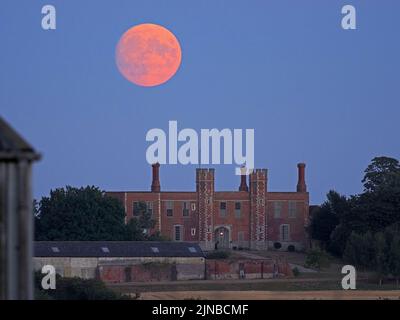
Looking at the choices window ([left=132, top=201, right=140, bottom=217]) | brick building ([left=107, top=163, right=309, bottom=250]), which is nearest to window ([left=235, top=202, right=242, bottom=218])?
brick building ([left=107, top=163, right=309, bottom=250])

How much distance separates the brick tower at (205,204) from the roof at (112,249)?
940 inches

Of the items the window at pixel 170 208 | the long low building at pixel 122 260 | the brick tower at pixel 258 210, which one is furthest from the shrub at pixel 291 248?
the long low building at pixel 122 260

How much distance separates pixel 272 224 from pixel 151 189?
10873 mm

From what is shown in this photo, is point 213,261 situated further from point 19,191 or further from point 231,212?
point 19,191

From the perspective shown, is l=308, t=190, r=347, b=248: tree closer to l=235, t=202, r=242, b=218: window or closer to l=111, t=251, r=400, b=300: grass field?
l=235, t=202, r=242, b=218: window

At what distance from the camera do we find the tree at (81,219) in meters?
84.9

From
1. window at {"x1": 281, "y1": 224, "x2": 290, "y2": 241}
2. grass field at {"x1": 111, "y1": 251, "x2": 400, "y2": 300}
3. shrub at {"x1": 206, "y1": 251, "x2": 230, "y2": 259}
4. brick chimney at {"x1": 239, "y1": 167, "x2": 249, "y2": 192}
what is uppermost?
brick chimney at {"x1": 239, "y1": 167, "x2": 249, "y2": 192}

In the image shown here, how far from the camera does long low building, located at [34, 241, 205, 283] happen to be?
6994 centimetres

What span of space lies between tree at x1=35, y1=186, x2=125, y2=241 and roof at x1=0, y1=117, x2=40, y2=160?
7556cm

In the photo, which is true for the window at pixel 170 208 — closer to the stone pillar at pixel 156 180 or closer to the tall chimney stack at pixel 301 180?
the stone pillar at pixel 156 180

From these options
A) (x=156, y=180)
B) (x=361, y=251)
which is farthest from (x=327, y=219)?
(x=361, y=251)

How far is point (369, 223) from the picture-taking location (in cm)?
8481
